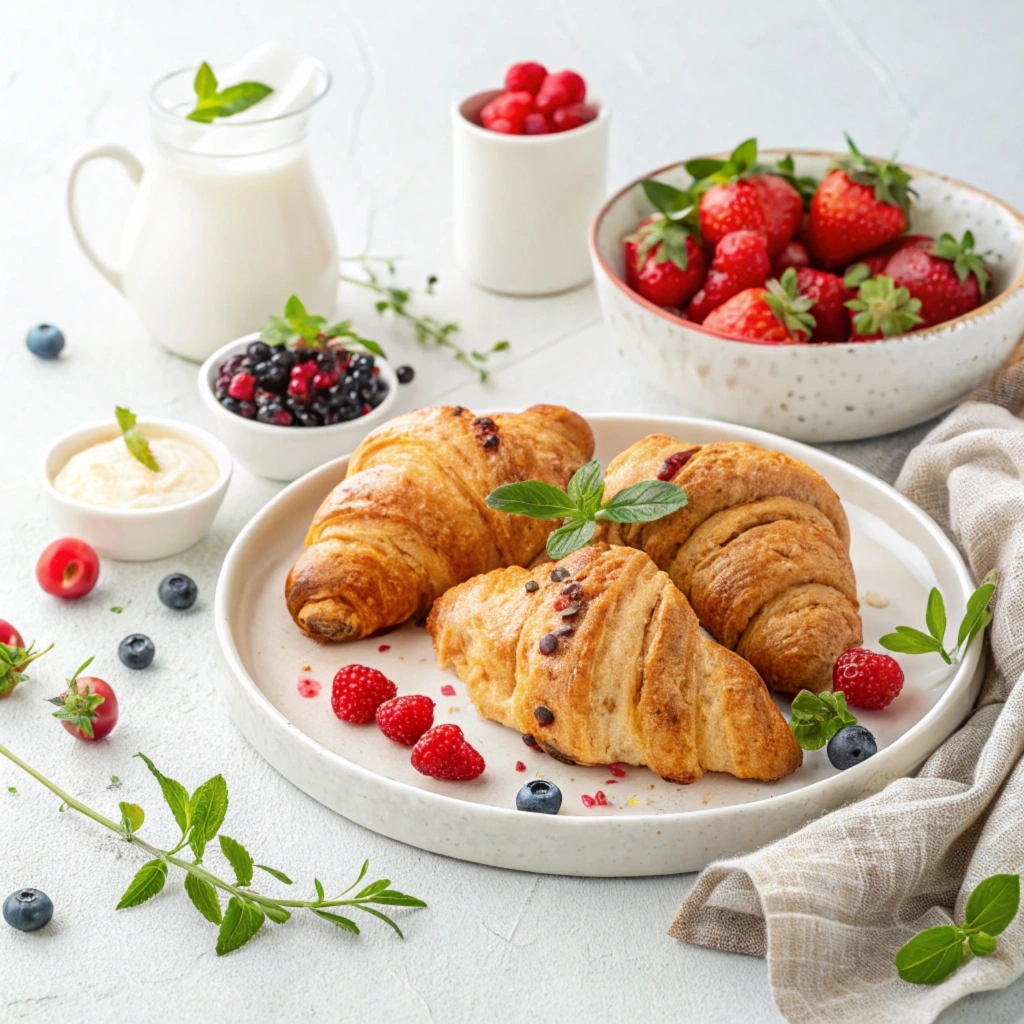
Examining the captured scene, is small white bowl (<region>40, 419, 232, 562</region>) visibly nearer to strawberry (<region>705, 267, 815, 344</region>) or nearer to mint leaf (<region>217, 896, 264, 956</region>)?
mint leaf (<region>217, 896, 264, 956</region>)

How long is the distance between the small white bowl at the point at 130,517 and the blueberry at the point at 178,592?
0.14 metres

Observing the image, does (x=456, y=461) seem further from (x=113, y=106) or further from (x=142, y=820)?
(x=113, y=106)

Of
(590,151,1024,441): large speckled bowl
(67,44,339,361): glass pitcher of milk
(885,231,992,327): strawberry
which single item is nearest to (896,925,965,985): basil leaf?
(590,151,1024,441): large speckled bowl

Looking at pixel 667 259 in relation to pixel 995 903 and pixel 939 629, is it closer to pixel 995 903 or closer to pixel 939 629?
pixel 939 629

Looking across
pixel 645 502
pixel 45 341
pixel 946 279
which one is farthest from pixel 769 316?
pixel 45 341

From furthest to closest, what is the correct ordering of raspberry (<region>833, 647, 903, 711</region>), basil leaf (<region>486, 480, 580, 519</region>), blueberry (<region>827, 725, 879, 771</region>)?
1. basil leaf (<region>486, 480, 580, 519</region>)
2. raspberry (<region>833, 647, 903, 711</region>)
3. blueberry (<region>827, 725, 879, 771</region>)

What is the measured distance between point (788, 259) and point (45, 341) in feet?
6.56

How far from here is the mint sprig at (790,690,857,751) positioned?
7.45 ft

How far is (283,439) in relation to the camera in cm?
307

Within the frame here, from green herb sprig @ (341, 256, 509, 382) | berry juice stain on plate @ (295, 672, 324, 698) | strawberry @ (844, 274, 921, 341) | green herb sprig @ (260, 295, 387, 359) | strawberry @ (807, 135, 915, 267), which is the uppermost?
strawberry @ (807, 135, 915, 267)

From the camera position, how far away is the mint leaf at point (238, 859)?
2068 millimetres

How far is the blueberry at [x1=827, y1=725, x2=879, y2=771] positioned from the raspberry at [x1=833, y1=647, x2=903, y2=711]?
0.11 metres

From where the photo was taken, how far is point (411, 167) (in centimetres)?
472

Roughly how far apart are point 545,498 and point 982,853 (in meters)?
0.96
